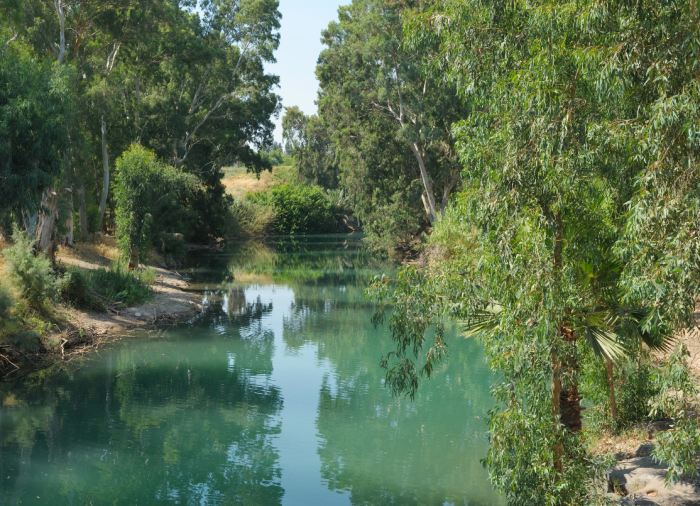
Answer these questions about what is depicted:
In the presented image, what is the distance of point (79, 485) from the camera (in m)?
8.70

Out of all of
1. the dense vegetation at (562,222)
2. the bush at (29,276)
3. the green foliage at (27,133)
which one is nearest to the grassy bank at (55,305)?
the bush at (29,276)

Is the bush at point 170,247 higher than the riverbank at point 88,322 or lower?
higher

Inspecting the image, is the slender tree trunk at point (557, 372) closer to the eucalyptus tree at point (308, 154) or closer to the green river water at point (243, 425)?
the green river water at point (243, 425)

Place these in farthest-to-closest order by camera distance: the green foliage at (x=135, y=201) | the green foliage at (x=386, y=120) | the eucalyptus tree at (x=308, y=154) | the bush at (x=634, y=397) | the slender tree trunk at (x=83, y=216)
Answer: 1. the eucalyptus tree at (x=308, y=154)
2. the green foliage at (x=386, y=120)
3. the slender tree trunk at (x=83, y=216)
4. the green foliage at (x=135, y=201)
5. the bush at (x=634, y=397)

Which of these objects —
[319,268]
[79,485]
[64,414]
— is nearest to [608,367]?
[79,485]

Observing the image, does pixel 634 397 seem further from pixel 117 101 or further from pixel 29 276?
pixel 117 101

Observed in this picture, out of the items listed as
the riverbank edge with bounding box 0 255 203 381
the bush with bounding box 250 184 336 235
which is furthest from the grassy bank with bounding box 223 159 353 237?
the riverbank edge with bounding box 0 255 203 381

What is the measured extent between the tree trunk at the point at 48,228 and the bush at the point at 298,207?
49575 millimetres

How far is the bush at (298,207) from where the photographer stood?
72.2 metres

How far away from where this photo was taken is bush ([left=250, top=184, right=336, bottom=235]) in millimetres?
72250

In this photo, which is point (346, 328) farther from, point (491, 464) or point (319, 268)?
point (319, 268)

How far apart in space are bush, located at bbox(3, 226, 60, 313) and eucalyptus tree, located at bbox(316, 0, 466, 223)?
19.9m

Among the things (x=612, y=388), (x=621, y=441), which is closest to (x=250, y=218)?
(x=612, y=388)

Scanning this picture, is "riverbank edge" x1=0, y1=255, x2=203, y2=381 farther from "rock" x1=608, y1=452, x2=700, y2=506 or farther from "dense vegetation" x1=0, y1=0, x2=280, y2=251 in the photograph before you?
"rock" x1=608, y1=452, x2=700, y2=506
